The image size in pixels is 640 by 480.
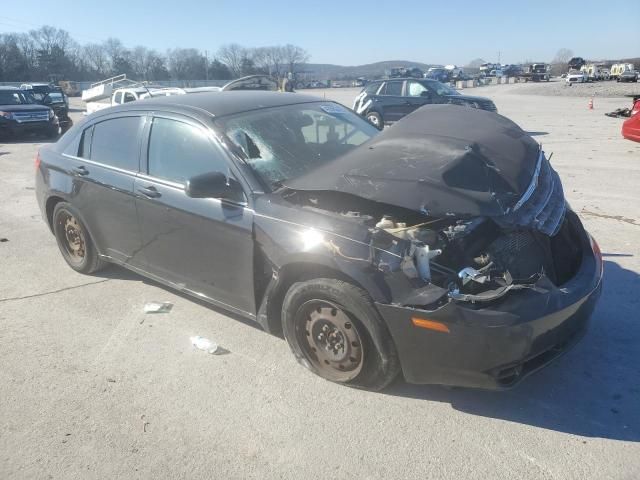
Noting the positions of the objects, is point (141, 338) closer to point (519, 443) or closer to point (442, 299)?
point (442, 299)

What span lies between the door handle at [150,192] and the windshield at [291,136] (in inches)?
28.3

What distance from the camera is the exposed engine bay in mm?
2633

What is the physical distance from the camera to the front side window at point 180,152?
3.56 m

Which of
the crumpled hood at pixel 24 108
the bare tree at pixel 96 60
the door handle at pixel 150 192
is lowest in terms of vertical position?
the door handle at pixel 150 192

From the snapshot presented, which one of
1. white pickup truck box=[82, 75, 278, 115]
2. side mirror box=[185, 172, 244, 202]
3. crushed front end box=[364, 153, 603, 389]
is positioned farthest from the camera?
white pickup truck box=[82, 75, 278, 115]

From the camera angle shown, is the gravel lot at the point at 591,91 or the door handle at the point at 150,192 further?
the gravel lot at the point at 591,91

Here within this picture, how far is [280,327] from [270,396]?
49cm

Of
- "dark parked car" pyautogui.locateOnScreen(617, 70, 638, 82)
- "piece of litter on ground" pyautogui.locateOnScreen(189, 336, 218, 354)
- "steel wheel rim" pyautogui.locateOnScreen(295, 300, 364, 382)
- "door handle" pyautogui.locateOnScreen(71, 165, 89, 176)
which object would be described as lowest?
"piece of litter on ground" pyautogui.locateOnScreen(189, 336, 218, 354)

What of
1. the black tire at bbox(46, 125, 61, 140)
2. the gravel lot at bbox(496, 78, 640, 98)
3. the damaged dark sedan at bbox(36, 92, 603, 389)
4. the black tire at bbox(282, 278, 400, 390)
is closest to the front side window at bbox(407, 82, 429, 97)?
the black tire at bbox(46, 125, 61, 140)

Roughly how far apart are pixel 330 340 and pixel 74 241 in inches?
126

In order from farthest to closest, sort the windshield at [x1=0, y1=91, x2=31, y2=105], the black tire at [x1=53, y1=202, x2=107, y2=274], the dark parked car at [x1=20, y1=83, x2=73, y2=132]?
the dark parked car at [x1=20, y1=83, x2=73, y2=132] < the windshield at [x1=0, y1=91, x2=31, y2=105] < the black tire at [x1=53, y1=202, x2=107, y2=274]

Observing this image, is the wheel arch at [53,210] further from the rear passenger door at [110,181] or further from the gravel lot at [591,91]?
the gravel lot at [591,91]

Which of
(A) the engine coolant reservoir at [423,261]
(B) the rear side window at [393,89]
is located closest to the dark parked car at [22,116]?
(B) the rear side window at [393,89]

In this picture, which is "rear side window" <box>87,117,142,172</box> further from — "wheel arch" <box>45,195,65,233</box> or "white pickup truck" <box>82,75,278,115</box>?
"white pickup truck" <box>82,75,278,115</box>
